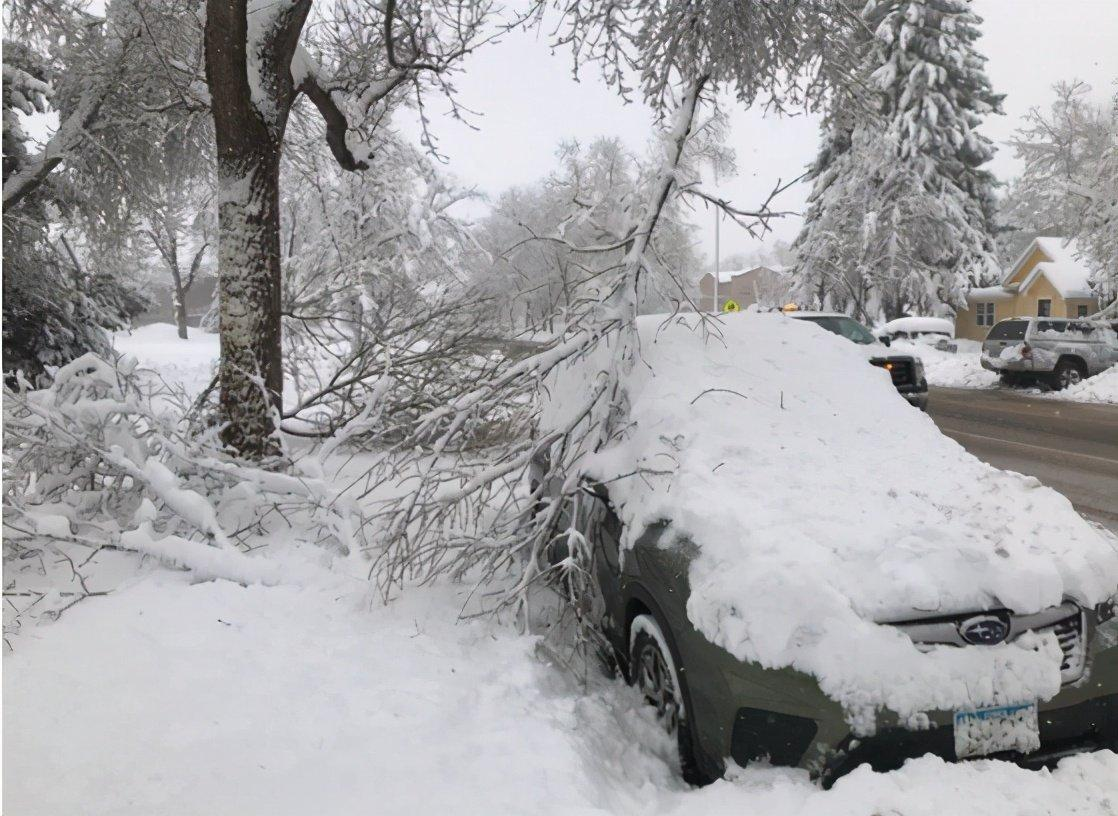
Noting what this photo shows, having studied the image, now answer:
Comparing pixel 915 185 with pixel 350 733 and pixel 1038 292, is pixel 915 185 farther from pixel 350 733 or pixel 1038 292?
pixel 350 733

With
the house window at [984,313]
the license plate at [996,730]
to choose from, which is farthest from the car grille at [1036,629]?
the house window at [984,313]

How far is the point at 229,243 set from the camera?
18.6 feet

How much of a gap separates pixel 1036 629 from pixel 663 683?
4.46ft

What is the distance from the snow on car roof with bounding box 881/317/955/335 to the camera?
98.9 feet

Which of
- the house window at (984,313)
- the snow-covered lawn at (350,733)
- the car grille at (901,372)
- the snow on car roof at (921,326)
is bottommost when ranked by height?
the snow-covered lawn at (350,733)

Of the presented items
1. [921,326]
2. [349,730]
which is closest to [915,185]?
[921,326]

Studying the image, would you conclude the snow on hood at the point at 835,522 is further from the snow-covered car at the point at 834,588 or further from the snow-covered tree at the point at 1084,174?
the snow-covered tree at the point at 1084,174

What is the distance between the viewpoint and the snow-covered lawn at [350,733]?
2.39 m

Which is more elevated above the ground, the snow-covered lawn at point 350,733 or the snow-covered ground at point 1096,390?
the snow-covered lawn at point 350,733

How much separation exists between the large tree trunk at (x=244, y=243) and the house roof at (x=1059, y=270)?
35280 millimetres

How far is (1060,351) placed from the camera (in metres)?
18.2

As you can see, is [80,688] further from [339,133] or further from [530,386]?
[339,133]

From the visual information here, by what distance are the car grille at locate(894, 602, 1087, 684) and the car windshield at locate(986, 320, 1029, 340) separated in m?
18.9

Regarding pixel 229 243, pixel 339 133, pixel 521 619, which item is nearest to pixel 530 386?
pixel 521 619
